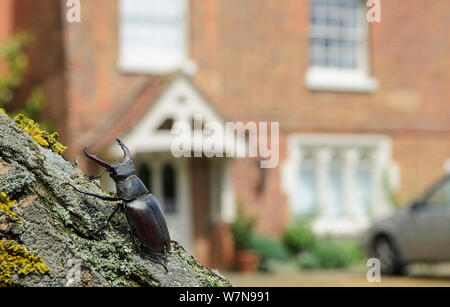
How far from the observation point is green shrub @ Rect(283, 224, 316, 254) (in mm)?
16406

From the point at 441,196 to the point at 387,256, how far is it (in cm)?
136

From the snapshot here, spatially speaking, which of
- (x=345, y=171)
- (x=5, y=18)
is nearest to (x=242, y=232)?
(x=345, y=171)

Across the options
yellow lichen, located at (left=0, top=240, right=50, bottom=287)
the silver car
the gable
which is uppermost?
the gable

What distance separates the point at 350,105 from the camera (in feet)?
58.8

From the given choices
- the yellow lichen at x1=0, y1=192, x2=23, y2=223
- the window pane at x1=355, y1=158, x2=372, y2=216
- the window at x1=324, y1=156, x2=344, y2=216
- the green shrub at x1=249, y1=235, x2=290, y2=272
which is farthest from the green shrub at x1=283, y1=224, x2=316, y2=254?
the yellow lichen at x1=0, y1=192, x2=23, y2=223

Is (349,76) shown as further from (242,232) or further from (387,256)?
(387,256)

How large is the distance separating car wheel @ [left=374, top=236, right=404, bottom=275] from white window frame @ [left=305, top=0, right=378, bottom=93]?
4855 mm

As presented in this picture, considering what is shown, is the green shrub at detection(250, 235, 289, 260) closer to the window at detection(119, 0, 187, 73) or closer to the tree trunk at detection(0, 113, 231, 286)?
the window at detection(119, 0, 187, 73)

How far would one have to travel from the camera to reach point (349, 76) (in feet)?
59.3

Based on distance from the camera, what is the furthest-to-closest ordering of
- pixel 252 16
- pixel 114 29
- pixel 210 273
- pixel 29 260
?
pixel 252 16
pixel 114 29
pixel 210 273
pixel 29 260

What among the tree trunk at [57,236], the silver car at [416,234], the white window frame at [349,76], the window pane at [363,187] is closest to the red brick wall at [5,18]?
the white window frame at [349,76]

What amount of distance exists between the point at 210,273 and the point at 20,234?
1.97ft

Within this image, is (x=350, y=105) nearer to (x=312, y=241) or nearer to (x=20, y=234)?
(x=312, y=241)

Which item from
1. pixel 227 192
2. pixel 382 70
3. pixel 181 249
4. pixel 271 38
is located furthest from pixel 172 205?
pixel 181 249
